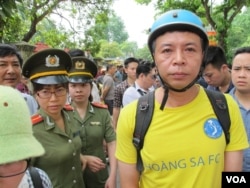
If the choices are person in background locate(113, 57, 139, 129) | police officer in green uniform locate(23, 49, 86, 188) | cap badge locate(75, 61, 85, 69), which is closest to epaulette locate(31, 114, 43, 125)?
police officer in green uniform locate(23, 49, 86, 188)

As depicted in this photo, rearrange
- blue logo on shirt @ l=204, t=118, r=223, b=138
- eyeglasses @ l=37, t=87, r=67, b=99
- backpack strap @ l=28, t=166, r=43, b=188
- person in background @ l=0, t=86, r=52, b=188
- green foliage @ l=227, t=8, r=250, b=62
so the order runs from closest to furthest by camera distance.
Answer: person in background @ l=0, t=86, r=52, b=188 → backpack strap @ l=28, t=166, r=43, b=188 → blue logo on shirt @ l=204, t=118, r=223, b=138 → eyeglasses @ l=37, t=87, r=67, b=99 → green foliage @ l=227, t=8, r=250, b=62

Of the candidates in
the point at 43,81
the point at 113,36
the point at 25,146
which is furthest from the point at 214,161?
the point at 113,36

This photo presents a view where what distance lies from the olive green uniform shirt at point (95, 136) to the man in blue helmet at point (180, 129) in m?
1.16

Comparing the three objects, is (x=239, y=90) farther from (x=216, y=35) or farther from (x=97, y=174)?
(x=216, y=35)

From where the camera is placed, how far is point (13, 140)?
3.76 feet

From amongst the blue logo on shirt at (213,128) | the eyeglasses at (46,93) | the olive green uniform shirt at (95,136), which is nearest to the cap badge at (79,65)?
the olive green uniform shirt at (95,136)

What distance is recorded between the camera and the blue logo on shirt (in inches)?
64.7

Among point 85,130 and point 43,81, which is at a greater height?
point 43,81

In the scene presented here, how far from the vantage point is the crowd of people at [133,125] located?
1.23m

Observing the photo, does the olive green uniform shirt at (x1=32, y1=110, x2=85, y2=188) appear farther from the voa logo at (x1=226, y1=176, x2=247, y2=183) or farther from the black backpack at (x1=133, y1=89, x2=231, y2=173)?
the voa logo at (x1=226, y1=176, x2=247, y2=183)

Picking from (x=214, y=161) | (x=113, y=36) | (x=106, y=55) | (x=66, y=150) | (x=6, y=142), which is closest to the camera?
(x=6, y=142)

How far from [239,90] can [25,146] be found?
2.06m

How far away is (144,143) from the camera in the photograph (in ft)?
5.47


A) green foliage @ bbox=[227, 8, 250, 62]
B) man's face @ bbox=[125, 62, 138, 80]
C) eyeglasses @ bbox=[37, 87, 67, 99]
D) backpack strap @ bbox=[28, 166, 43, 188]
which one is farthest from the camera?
green foliage @ bbox=[227, 8, 250, 62]
